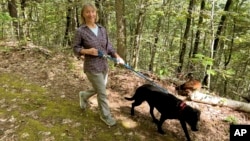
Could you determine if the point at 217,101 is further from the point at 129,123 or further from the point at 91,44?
the point at 91,44

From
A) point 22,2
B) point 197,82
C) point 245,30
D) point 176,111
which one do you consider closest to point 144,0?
point 197,82

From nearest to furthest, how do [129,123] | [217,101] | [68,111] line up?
[129,123] → [68,111] → [217,101]

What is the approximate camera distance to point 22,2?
11234 millimetres

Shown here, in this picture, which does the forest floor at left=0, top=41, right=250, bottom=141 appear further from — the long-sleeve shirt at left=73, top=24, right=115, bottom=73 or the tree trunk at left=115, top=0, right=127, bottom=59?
the long-sleeve shirt at left=73, top=24, right=115, bottom=73

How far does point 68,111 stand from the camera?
494cm

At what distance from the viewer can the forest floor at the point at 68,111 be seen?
4375 millimetres

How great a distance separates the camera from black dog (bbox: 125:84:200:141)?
174 inches

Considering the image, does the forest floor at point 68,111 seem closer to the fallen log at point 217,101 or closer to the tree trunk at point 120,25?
the fallen log at point 217,101

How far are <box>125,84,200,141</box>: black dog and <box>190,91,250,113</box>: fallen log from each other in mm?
1456

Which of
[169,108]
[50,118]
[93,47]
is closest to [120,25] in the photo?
[93,47]

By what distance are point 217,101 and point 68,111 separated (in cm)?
346

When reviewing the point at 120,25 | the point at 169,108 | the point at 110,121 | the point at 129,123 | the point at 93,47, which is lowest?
the point at 129,123

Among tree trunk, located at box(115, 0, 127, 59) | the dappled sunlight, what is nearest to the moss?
the dappled sunlight

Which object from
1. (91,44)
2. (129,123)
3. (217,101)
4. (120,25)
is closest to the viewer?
(91,44)
